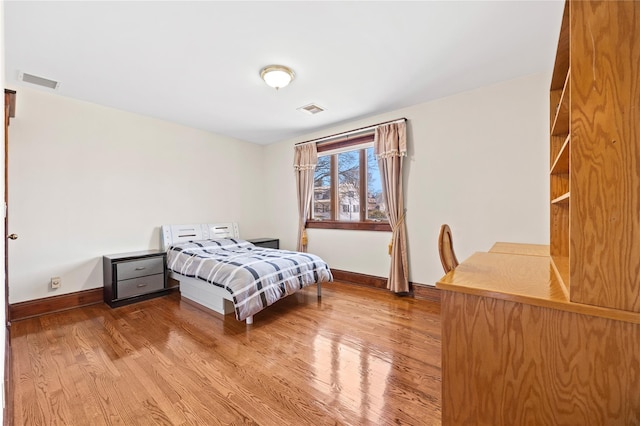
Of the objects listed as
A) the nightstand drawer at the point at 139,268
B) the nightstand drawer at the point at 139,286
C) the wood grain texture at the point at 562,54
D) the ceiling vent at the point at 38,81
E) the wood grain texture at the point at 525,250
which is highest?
the ceiling vent at the point at 38,81

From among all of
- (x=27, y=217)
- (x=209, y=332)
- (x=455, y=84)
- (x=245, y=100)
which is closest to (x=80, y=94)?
(x=27, y=217)

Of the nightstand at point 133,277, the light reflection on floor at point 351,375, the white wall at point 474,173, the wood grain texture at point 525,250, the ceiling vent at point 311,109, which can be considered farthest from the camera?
the ceiling vent at point 311,109

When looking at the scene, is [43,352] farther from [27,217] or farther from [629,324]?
[629,324]

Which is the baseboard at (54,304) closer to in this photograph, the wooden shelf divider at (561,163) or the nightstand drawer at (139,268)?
the nightstand drawer at (139,268)

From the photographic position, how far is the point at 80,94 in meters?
2.89

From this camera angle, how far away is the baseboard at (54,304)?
8.76ft

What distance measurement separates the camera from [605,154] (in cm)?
84

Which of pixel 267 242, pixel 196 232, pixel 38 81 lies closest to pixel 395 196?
pixel 267 242

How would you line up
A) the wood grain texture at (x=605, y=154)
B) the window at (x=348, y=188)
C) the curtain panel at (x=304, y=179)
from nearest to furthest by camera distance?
1. the wood grain texture at (x=605, y=154)
2. the window at (x=348, y=188)
3. the curtain panel at (x=304, y=179)

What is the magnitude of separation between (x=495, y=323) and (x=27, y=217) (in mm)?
4035

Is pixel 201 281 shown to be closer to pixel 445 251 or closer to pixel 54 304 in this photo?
pixel 54 304

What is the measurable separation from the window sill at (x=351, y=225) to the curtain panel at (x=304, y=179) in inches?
6.5

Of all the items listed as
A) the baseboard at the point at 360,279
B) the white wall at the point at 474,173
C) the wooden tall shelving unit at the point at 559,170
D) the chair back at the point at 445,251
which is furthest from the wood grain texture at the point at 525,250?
the baseboard at the point at 360,279

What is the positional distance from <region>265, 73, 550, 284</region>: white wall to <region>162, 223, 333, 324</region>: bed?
1.22 metres
